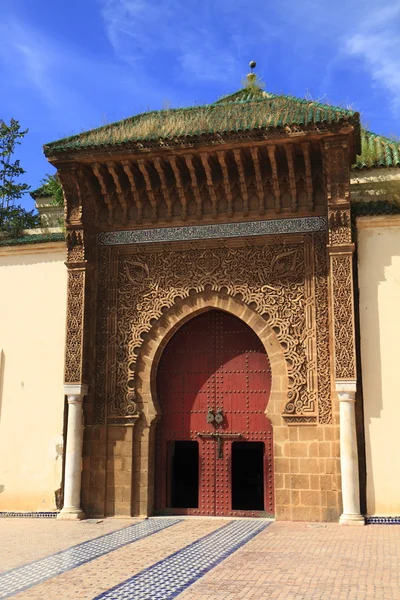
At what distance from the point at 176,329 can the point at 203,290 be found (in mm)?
566

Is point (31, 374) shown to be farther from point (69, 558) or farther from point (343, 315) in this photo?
point (343, 315)

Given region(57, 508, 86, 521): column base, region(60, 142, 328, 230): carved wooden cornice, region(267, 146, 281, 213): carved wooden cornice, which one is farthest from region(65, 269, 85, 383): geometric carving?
region(267, 146, 281, 213): carved wooden cornice

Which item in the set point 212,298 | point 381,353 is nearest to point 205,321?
point 212,298

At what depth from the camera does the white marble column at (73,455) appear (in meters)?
7.26

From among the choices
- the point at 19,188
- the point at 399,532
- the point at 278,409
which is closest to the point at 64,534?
the point at 278,409

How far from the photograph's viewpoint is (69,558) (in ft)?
16.3

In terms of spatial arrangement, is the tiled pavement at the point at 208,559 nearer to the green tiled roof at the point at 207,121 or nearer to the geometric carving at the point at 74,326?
the geometric carving at the point at 74,326

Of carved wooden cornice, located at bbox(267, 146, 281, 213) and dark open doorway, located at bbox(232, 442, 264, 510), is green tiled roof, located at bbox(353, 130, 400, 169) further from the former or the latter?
dark open doorway, located at bbox(232, 442, 264, 510)

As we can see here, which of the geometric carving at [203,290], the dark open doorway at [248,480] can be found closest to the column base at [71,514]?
the geometric carving at [203,290]

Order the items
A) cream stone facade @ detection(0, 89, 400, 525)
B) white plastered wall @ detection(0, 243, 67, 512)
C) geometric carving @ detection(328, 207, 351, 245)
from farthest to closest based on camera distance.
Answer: white plastered wall @ detection(0, 243, 67, 512), geometric carving @ detection(328, 207, 351, 245), cream stone facade @ detection(0, 89, 400, 525)

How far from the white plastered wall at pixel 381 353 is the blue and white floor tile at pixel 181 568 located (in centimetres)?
138

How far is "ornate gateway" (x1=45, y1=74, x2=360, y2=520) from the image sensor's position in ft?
23.1

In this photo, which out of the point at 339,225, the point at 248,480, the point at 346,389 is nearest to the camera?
the point at 346,389

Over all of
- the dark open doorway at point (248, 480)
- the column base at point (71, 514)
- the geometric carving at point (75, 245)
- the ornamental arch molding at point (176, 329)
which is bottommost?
the column base at point (71, 514)
